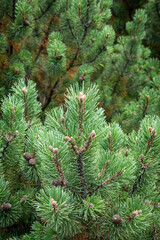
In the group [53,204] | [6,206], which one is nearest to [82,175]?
[53,204]

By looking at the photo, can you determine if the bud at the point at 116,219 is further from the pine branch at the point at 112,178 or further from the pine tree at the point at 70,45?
the pine tree at the point at 70,45

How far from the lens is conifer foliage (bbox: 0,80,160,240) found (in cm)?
72

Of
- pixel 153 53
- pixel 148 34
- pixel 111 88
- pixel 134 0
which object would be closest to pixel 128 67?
pixel 111 88

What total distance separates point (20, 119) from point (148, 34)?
327 cm

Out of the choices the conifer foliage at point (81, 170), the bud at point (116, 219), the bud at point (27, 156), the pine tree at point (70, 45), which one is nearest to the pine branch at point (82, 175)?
the conifer foliage at point (81, 170)

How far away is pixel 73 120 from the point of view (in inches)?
28.7

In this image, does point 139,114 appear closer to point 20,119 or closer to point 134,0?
point 20,119

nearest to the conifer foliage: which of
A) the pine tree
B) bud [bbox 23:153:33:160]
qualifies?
bud [bbox 23:153:33:160]

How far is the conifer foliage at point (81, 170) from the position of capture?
721mm

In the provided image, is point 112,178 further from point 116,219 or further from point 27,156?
point 27,156

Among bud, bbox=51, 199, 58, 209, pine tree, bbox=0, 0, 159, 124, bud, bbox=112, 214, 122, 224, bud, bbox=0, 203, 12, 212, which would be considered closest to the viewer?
bud, bbox=51, 199, 58, 209

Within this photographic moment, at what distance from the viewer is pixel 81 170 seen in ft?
2.65

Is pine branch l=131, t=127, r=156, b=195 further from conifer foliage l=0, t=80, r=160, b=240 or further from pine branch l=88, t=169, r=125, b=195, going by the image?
pine branch l=88, t=169, r=125, b=195

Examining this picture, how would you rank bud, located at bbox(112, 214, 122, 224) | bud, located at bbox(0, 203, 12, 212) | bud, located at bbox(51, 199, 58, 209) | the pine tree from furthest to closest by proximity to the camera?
the pine tree < bud, located at bbox(0, 203, 12, 212) < bud, located at bbox(112, 214, 122, 224) < bud, located at bbox(51, 199, 58, 209)
